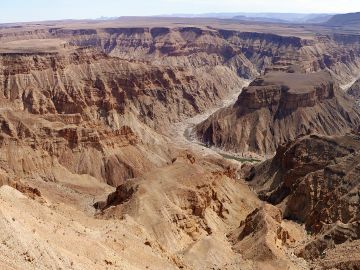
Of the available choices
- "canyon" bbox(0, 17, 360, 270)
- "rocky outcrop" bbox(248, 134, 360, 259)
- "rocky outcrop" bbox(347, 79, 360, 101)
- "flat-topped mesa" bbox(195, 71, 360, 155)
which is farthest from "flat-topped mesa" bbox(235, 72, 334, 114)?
"rocky outcrop" bbox(248, 134, 360, 259)

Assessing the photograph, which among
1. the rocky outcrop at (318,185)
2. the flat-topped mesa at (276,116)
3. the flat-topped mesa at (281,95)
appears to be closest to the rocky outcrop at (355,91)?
the flat-topped mesa at (276,116)

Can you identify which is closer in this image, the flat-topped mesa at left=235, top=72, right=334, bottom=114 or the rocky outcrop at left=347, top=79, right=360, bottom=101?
the flat-topped mesa at left=235, top=72, right=334, bottom=114

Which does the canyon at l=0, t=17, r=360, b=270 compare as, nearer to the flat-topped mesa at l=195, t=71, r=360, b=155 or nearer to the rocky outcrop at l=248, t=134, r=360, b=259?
the rocky outcrop at l=248, t=134, r=360, b=259

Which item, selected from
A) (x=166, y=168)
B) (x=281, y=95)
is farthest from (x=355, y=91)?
(x=166, y=168)

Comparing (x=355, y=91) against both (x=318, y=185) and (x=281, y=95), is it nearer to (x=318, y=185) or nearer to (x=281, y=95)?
(x=281, y=95)

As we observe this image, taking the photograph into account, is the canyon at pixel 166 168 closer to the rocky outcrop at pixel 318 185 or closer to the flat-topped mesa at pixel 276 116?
the rocky outcrop at pixel 318 185
